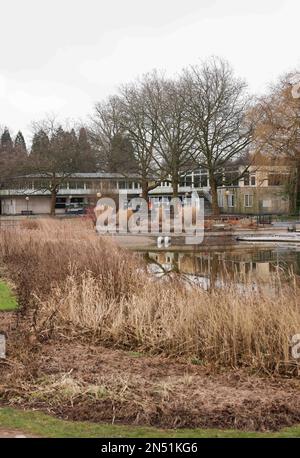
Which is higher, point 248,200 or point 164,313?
point 248,200

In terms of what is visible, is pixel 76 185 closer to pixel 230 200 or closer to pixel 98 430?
pixel 230 200

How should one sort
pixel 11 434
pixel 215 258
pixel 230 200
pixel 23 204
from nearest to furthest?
pixel 11 434
pixel 215 258
pixel 230 200
pixel 23 204

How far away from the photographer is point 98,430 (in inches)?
218

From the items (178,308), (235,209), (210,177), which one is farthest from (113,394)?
(235,209)

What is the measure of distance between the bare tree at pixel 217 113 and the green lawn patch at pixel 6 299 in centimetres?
3551

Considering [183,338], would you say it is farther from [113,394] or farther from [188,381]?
[113,394]

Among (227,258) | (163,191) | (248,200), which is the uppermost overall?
(163,191)

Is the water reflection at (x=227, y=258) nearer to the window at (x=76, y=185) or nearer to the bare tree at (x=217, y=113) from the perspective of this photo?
the bare tree at (x=217, y=113)

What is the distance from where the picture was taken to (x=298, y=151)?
1642 inches

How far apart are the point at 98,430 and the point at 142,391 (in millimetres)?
1170

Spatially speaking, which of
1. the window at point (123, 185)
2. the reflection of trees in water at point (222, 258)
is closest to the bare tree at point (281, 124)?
the reflection of trees in water at point (222, 258)

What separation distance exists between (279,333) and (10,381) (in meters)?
3.61

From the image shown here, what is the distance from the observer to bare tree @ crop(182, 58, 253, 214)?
48247 mm

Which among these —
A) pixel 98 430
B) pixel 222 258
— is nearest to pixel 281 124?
pixel 222 258
